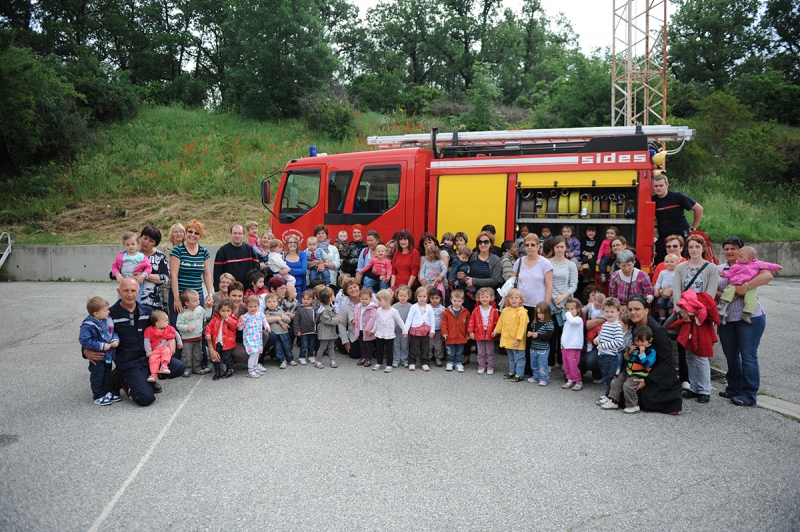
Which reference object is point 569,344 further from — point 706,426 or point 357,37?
point 357,37

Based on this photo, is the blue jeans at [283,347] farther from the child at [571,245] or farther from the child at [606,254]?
the child at [606,254]

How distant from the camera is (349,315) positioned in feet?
25.6

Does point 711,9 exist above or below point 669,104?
above

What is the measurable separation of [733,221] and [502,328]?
50.6 ft

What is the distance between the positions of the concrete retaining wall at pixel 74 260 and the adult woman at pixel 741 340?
1247 cm

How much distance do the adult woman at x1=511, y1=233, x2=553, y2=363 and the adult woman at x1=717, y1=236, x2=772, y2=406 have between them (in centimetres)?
194

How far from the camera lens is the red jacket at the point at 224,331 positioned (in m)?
6.99

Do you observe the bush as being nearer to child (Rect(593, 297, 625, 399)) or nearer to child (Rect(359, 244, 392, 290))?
child (Rect(359, 244, 392, 290))

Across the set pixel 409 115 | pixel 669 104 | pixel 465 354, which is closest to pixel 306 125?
pixel 409 115

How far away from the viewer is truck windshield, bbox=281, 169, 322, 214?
9891mm

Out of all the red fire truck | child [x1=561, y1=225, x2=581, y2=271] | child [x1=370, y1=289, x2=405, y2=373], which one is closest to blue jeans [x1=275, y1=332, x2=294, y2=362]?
child [x1=370, y1=289, x2=405, y2=373]

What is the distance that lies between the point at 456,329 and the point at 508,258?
129cm

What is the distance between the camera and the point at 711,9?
39531mm

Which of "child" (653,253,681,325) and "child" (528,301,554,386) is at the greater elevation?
"child" (653,253,681,325)
